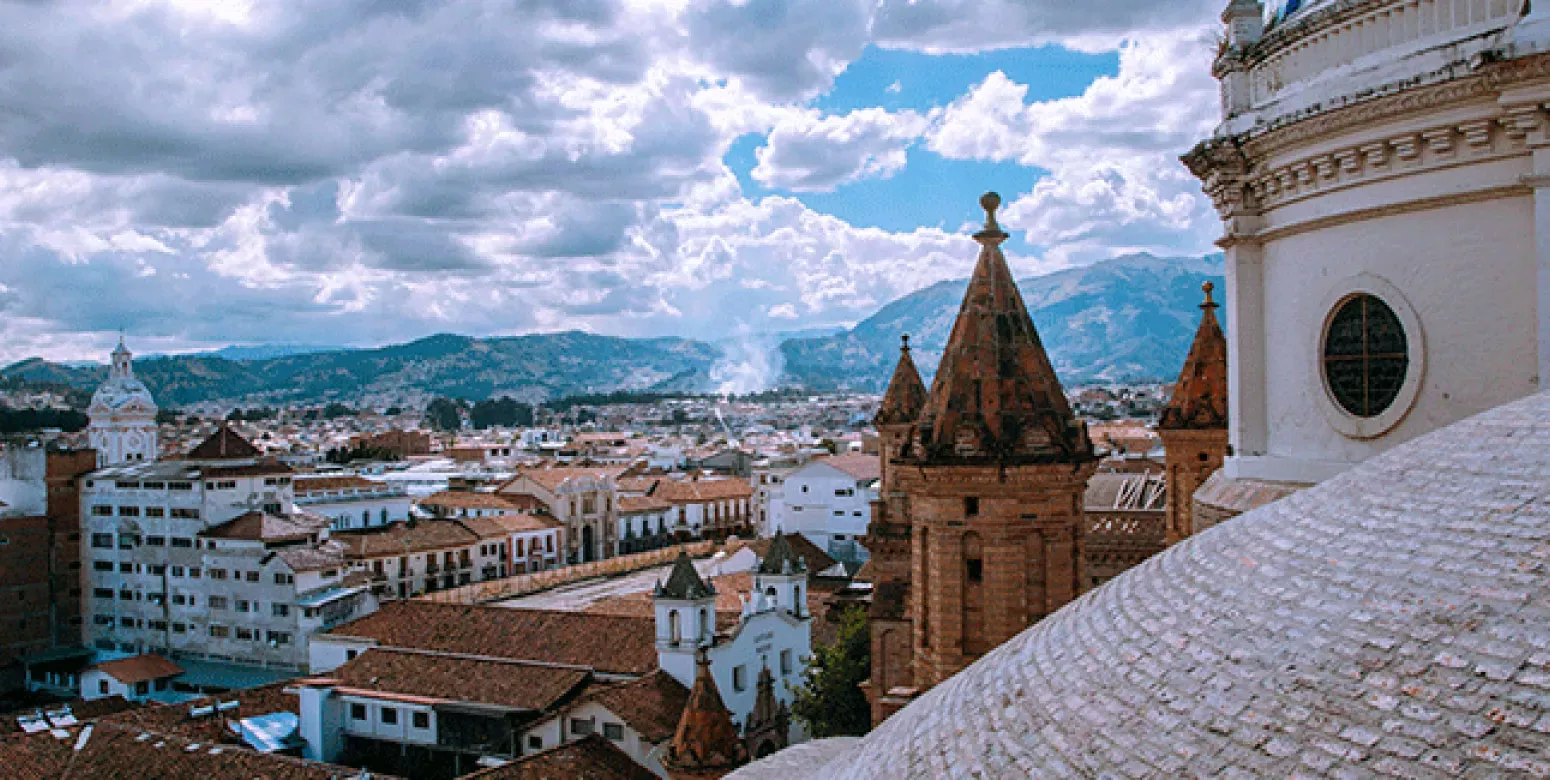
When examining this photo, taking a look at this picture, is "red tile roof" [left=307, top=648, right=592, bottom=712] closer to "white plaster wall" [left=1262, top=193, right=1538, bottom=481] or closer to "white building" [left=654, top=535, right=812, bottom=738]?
"white building" [left=654, top=535, right=812, bottom=738]

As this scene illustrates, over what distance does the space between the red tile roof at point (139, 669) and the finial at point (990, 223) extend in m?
47.0

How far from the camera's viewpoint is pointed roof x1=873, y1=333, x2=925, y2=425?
24672 millimetres

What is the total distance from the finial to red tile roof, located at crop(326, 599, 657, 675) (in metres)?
23.8

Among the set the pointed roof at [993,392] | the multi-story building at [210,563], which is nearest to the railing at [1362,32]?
the pointed roof at [993,392]

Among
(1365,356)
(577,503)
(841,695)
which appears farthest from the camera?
(577,503)

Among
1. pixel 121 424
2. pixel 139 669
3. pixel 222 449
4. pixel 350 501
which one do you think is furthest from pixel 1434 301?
pixel 121 424

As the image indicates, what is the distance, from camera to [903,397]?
81.6 ft

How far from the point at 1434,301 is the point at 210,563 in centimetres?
5838

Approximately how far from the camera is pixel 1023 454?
14945 mm

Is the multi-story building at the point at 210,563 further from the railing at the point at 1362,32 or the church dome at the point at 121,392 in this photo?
the railing at the point at 1362,32

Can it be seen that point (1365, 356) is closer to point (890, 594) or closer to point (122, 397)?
point (890, 594)

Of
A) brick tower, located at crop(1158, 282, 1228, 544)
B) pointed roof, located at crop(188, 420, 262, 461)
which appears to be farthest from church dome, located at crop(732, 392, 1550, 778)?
pointed roof, located at crop(188, 420, 262, 461)

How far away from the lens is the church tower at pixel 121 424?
89875mm

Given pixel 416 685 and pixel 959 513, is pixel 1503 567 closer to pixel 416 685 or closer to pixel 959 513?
pixel 959 513
